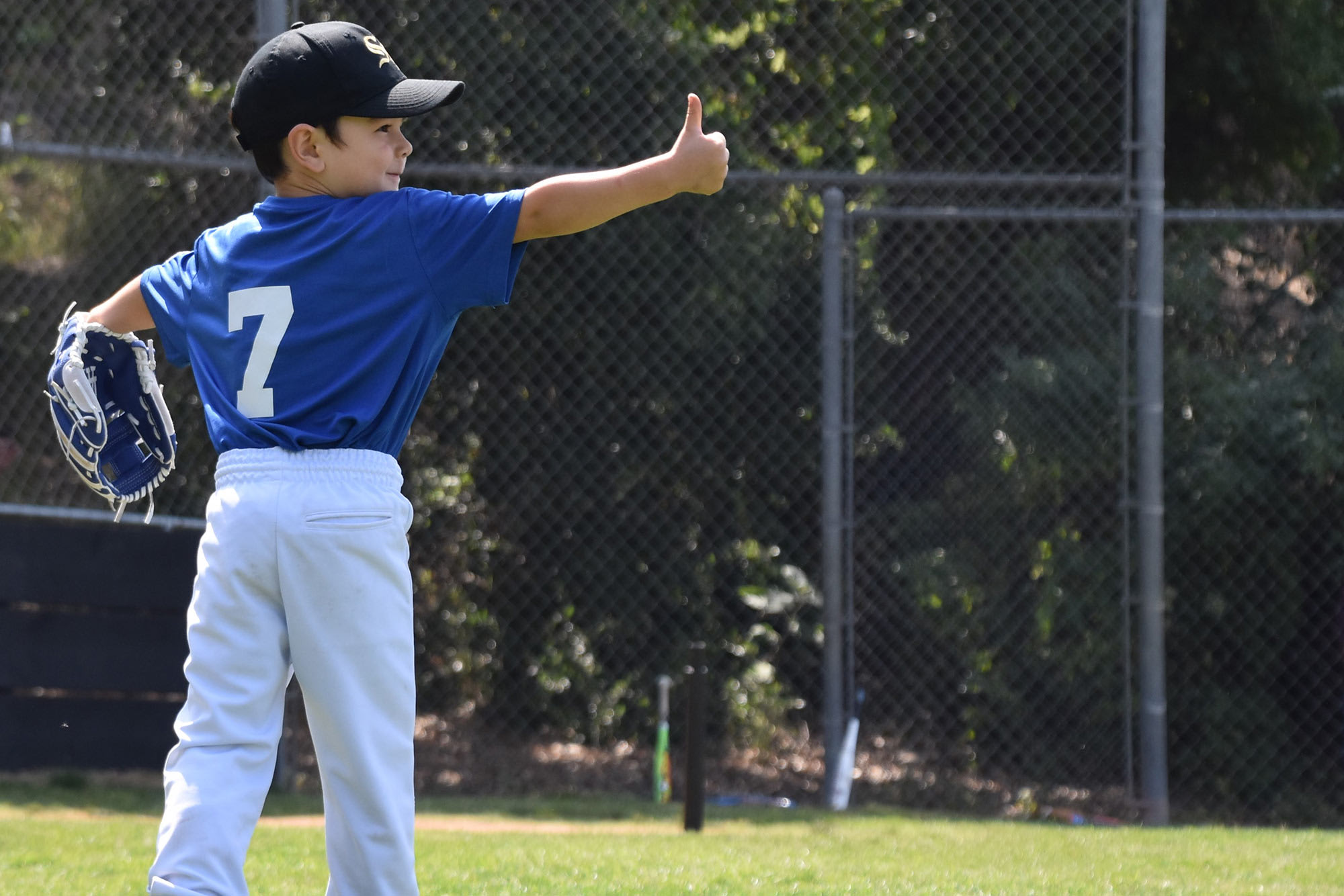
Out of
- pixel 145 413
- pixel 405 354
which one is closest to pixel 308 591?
pixel 405 354

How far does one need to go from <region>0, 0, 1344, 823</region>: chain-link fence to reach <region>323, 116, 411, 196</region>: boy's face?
11.3ft

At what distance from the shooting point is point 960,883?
4.04m

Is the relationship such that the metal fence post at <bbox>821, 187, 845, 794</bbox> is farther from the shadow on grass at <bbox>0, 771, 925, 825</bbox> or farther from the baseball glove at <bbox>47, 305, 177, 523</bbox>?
the baseball glove at <bbox>47, 305, 177, 523</bbox>

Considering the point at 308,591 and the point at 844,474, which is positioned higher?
the point at 844,474

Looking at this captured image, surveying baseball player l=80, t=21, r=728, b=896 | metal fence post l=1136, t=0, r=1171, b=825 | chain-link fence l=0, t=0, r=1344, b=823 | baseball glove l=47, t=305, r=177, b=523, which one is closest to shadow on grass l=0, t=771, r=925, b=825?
chain-link fence l=0, t=0, r=1344, b=823

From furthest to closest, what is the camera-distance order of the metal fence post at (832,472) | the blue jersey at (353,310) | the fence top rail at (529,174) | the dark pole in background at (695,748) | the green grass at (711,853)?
→ the metal fence post at (832,472) < the fence top rail at (529,174) < the dark pole in background at (695,748) < the green grass at (711,853) < the blue jersey at (353,310)

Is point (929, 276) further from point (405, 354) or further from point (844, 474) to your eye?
point (405, 354)

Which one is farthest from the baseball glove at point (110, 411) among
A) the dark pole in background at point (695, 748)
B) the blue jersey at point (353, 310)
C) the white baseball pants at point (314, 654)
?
the dark pole in background at point (695, 748)

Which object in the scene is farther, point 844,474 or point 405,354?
point 844,474

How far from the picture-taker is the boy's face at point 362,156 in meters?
2.60

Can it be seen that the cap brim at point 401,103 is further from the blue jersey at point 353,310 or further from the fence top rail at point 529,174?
the fence top rail at point 529,174

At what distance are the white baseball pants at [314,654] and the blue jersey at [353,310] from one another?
10 cm

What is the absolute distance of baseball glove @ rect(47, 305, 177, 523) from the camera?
110 inches

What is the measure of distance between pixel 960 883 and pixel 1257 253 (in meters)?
3.79
